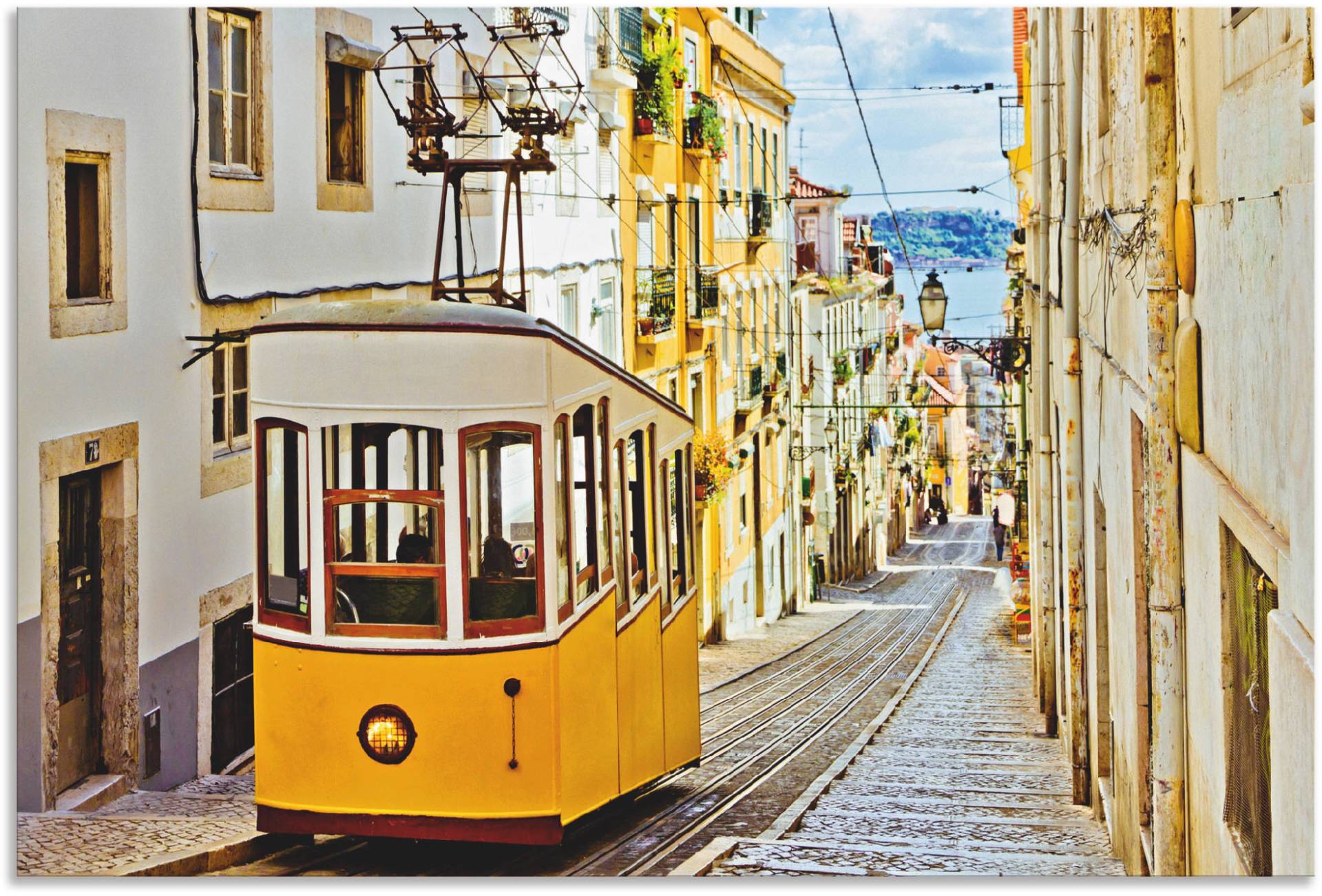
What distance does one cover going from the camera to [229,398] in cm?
924

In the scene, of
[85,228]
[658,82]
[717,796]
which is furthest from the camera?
[658,82]

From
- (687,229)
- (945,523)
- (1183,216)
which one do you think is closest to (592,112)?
(687,229)

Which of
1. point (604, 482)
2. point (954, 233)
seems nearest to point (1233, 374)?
point (604, 482)

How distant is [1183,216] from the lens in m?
5.60

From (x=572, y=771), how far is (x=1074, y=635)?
15.8 ft

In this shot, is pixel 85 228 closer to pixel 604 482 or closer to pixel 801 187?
pixel 604 482

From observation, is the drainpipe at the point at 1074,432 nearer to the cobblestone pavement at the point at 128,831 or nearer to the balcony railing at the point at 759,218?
the cobblestone pavement at the point at 128,831

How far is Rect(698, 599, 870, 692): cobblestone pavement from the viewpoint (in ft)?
54.6

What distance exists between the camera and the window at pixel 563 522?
259 inches

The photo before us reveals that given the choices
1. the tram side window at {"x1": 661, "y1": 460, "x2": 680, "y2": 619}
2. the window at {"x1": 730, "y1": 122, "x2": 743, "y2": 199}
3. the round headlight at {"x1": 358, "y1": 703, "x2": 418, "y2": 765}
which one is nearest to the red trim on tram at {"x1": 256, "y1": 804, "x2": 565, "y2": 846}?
the round headlight at {"x1": 358, "y1": 703, "x2": 418, "y2": 765}

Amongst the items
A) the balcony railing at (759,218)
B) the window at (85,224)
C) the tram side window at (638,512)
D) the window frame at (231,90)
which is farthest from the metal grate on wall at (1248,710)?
the balcony railing at (759,218)

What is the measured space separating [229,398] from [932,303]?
854 cm

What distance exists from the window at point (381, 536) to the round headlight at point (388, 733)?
1.01 feet

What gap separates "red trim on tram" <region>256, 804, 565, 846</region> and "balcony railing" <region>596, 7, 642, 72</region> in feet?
33.9
